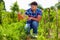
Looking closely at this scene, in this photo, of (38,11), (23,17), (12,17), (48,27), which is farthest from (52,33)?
(12,17)

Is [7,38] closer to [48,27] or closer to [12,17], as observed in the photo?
[48,27]

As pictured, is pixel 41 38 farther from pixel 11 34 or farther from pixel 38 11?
pixel 38 11

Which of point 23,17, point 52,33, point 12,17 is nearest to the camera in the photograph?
point 52,33

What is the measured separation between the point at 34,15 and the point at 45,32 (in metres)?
2.06

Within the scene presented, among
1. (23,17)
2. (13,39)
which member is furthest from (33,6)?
(13,39)

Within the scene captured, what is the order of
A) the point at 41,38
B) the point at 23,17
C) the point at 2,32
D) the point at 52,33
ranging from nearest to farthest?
the point at 2,32, the point at 41,38, the point at 52,33, the point at 23,17

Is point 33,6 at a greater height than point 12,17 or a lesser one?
greater

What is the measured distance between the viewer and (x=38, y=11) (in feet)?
15.2

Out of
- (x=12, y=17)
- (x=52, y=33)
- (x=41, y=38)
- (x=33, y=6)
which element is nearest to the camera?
(x=41, y=38)

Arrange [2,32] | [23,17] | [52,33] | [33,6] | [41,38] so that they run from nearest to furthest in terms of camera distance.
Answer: [2,32], [41,38], [52,33], [23,17], [33,6]

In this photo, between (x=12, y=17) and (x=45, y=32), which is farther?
(x=12, y=17)

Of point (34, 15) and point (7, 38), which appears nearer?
point (7, 38)

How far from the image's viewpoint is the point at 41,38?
2365 mm

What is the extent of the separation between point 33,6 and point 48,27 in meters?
2.09
